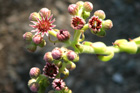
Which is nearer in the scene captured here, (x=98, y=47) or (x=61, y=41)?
(x=61, y=41)

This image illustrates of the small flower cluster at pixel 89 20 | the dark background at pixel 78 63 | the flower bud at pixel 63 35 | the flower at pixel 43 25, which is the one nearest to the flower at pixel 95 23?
the small flower cluster at pixel 89 20

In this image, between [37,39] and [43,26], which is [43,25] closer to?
[43,26]

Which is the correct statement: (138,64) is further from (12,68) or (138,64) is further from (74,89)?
(12,68)

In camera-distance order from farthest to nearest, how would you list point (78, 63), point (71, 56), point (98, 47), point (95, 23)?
point (78, 63) → point (98, 47) → point (95, 23) → point (71, 56)

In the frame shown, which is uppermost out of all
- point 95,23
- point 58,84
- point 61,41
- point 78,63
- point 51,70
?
point 78,63

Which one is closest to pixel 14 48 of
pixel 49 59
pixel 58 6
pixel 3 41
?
pixel 3 41

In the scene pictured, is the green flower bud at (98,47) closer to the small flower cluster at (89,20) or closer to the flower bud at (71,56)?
the small flower cluster at (89,20)

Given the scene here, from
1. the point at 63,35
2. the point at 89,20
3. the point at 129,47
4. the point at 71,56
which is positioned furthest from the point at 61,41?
the point at 129,47
